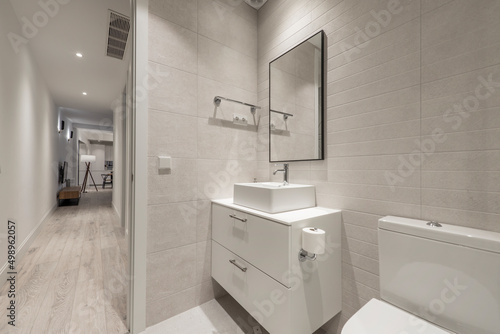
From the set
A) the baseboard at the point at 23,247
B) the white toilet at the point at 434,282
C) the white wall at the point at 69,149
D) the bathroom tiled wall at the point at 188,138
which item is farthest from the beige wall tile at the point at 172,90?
the white wall at the point at 69,149

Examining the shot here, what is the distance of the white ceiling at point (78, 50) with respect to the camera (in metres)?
2.03

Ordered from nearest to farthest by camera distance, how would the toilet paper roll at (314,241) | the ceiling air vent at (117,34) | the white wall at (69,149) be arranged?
the toilet paper roll at (314,241)
the ceiling air vent at (117,34)
the white wall at (69,149)

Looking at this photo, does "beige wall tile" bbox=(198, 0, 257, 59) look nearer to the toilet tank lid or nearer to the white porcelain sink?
the white porcelain sink

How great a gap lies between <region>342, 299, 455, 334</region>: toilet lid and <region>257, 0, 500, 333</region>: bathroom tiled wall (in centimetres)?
25

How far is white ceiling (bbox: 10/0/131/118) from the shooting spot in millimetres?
2029

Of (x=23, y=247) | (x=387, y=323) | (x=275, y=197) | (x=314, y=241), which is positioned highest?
(x=275, y=197)

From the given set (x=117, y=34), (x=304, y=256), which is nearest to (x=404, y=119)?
(x=304, y=256)

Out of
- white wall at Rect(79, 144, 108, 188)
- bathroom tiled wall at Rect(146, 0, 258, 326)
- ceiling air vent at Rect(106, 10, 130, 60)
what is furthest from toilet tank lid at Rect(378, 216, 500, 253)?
white wall at Rect(79, 144, 108, 188)

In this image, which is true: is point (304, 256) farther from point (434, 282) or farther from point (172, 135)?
point (172, 135)

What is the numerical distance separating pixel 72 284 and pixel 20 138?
1.85 m

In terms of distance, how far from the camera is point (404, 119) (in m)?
1.00

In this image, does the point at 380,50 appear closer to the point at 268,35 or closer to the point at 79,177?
the point at 268,35

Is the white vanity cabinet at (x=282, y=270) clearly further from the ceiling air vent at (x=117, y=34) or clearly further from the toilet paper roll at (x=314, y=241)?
the ceiling air vent at (x=117, y=34)

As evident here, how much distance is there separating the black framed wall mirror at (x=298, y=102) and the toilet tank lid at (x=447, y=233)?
57cm
